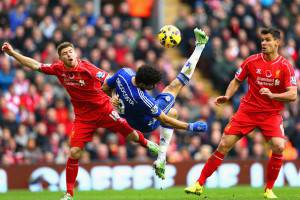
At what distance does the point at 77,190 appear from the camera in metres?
19.8

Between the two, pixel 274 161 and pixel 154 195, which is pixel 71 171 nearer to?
pixel 154 195

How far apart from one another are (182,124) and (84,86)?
1773 mm

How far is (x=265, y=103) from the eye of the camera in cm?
1495


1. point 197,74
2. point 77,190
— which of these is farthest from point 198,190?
point 197,74

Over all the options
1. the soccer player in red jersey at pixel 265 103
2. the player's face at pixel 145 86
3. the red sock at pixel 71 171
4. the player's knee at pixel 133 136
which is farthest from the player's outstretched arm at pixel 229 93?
the red sock at pixel 71 171

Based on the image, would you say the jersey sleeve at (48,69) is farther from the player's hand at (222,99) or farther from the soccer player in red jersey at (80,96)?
the player's hand at (222,99)

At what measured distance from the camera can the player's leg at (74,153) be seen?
1474cm

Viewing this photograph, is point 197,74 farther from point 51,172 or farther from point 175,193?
point 175,193

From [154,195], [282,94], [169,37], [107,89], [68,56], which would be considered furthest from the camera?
[154,195]

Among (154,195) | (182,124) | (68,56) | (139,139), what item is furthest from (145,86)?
(154,195)

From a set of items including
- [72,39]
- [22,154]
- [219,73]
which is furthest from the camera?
[219,73]

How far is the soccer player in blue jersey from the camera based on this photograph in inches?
561

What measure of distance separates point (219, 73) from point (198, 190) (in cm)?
1004

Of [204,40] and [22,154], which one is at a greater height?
[204,40]
